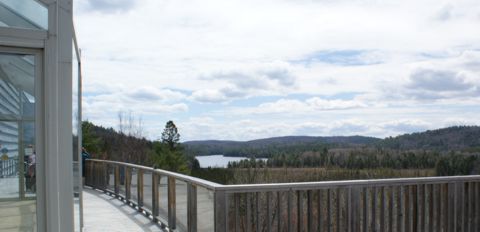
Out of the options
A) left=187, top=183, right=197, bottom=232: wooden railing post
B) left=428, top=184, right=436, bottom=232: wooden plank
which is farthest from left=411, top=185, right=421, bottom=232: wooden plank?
left=187, top=183, right=197, bottom=232: wooden railing post

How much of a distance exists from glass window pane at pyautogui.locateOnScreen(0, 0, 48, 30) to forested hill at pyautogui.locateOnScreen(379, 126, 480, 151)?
22592 millimetres

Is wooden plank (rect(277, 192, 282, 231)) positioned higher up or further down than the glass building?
further down

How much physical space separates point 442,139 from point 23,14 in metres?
26.4

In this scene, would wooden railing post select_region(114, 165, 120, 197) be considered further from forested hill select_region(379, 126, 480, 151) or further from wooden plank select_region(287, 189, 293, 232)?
forested hill select_region(379, 126, 480, 151)

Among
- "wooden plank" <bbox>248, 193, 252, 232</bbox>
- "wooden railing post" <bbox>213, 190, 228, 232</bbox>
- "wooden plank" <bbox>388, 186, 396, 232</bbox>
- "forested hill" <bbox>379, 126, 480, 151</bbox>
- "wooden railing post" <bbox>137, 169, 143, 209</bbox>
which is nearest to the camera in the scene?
"wooden railing post" <bbox>213, 190, 228, 232</bbox>

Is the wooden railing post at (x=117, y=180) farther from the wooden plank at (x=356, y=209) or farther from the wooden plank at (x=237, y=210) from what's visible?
the wooden plank at (x=356, y=209)

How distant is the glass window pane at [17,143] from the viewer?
4.00 meters

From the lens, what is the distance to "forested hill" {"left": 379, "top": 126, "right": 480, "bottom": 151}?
25828 mm

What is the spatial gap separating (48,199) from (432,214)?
4.46 metres

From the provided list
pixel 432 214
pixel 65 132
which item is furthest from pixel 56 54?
pixel 432 214

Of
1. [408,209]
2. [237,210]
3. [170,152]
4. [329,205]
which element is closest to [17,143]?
[237,210]

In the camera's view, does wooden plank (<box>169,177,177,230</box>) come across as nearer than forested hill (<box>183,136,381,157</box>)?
Yes

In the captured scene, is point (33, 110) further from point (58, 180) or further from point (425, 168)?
point (425, 168)

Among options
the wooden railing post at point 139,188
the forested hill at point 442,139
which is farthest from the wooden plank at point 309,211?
the forested hill at point 442,139
